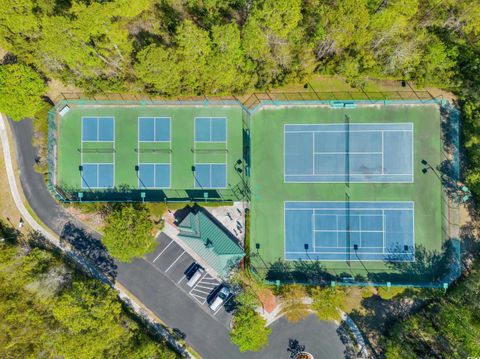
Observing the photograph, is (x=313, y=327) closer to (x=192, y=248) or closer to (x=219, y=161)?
(x=192, y=248)

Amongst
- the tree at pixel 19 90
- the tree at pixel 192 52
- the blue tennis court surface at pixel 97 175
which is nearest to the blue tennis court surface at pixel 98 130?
the blue tennis court surface at pixel 97 175

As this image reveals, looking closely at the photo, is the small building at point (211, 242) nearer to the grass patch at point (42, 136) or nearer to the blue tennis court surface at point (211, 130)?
the blue tennis court surface at point (211, 130)

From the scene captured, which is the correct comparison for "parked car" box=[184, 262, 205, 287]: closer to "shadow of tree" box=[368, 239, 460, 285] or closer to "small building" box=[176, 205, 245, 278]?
"small building" box=[176, 205, 245, 278]

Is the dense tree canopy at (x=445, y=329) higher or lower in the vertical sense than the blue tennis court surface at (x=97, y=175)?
lower

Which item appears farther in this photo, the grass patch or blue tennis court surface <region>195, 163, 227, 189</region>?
the grass patch

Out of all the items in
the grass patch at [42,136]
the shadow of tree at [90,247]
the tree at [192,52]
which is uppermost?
the tree at [192,52]

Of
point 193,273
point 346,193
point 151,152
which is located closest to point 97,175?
point 151,152

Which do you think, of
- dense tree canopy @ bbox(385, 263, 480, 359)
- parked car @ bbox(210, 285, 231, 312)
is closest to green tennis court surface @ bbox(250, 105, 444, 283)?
dense tree canopy @ bbox(385, 263, 480, 359)
